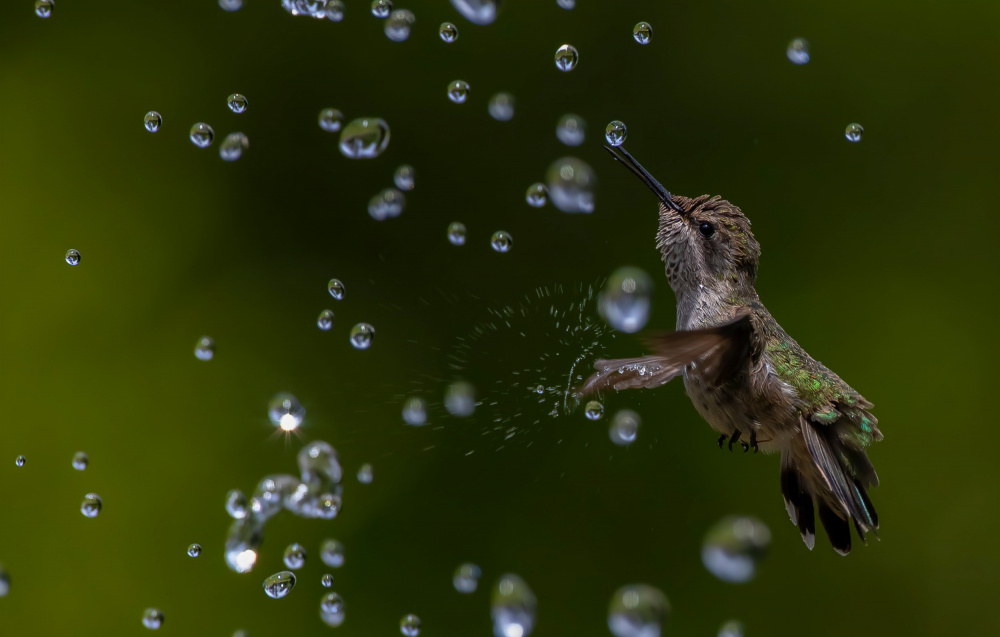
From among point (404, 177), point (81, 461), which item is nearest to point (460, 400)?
point (404, 177)

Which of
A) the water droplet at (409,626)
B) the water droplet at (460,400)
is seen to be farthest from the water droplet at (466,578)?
the water droplet at (460,400)

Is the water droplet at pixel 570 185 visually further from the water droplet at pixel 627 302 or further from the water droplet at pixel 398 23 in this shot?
the water droplet at pixel 398 23

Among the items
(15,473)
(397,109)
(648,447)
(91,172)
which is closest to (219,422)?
(15,473)

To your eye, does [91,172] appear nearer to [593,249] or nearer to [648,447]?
[593,249]

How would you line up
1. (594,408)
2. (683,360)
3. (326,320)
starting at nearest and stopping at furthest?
(683,360) < (594,408) < (326,320)

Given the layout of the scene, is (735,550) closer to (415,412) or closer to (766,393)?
(766,393)
